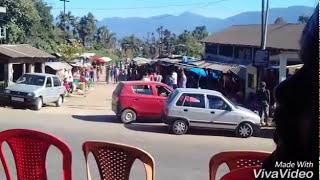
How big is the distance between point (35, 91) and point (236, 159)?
18654 millimetres

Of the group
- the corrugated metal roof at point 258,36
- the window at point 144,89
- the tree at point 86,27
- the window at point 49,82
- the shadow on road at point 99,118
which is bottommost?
the shadow on road at point 99,118

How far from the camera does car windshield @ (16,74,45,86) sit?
2281 centimetres

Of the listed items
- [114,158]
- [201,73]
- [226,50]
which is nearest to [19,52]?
[201,73]

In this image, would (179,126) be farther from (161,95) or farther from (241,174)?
(241,174)

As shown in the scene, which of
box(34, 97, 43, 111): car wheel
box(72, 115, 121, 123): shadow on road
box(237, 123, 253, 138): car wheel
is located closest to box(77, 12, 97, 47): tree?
box(34, 97, 43, 111): car wheel

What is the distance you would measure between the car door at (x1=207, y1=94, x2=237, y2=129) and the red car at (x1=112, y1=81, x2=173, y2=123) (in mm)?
2196

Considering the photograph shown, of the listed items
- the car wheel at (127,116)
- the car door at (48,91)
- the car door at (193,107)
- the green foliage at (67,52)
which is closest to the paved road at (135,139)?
the car wheel at (127,116)

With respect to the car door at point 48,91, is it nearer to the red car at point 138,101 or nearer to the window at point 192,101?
the red car at point 138,101

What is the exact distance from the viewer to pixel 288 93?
5.14ft

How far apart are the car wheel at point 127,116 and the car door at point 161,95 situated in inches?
33.7

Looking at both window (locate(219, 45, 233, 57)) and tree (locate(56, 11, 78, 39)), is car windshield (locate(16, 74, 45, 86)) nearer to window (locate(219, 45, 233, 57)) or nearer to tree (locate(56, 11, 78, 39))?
window (locate(219, 45, 233, 57))

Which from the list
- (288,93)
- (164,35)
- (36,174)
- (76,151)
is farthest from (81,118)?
(164,35)

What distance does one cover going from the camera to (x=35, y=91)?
71.4 ft

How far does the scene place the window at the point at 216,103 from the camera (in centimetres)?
1634
